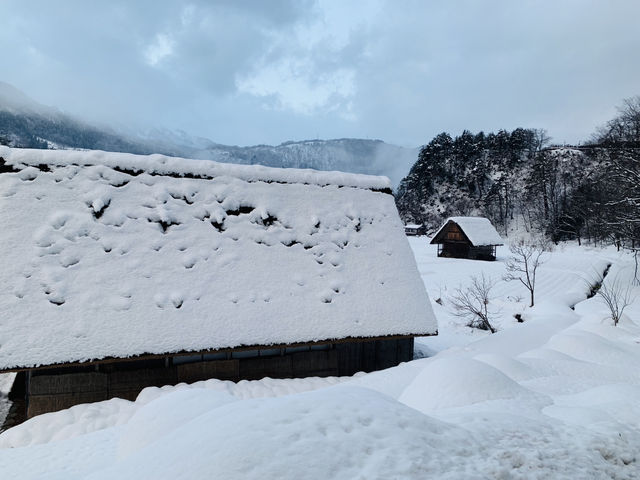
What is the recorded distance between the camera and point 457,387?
194 inches

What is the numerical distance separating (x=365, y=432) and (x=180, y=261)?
22.0 ft

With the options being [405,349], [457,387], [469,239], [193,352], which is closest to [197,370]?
[193,352]

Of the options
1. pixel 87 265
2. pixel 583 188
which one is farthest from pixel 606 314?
pixel 583 188

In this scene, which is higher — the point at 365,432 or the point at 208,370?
the point at 365,432

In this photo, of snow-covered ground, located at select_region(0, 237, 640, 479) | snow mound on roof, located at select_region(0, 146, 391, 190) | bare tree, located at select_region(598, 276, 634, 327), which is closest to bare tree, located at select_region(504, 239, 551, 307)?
bare tree, located at select_region(598, 276, 634, 327)

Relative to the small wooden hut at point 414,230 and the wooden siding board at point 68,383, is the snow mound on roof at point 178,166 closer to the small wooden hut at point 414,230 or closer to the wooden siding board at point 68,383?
the wooden siding board at point 68,383

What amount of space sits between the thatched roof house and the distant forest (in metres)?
42.2

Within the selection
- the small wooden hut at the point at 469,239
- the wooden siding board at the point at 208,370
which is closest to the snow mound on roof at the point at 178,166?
the wooden siding board at the point at 208,370

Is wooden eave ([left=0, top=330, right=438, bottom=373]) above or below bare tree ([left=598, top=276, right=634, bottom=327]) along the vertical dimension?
above

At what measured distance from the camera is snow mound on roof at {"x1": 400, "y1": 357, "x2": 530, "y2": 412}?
4.79m

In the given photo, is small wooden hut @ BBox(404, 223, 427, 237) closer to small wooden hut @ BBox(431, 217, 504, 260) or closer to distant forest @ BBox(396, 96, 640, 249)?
distant forest @ BBox(396, 96, 640, 249)

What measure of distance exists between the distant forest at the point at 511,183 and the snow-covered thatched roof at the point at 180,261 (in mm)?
42150

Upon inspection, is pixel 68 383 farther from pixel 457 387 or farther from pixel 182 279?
pixel 457 387

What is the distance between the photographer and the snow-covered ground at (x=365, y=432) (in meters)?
2.51
